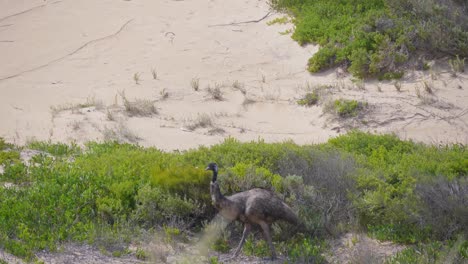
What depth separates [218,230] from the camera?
816cm

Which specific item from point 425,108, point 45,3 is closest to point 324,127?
point 425,108

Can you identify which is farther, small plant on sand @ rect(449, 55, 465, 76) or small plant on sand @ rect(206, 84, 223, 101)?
small plant on sand @ rect(206, 84, 223, 101)

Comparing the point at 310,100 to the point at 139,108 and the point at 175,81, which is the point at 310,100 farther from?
the point at 139,108

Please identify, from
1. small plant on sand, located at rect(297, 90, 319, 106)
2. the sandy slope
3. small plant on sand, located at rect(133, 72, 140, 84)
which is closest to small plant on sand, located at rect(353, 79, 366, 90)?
the sandy slope

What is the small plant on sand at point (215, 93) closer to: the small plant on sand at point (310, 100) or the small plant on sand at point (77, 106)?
the small plant on sand at point (310, 100)

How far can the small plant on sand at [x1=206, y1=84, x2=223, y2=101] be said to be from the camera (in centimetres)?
1403

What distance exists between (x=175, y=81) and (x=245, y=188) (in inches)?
255

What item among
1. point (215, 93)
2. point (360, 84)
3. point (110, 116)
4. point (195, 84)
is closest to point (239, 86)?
point (215, 93)

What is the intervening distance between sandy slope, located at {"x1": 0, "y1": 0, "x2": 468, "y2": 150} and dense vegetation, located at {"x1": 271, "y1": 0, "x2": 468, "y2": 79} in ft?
1.23

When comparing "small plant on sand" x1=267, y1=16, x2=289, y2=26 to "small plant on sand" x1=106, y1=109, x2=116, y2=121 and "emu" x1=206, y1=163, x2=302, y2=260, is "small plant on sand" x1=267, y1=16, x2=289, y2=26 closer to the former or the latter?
"small plant on sand" x1=106, y1=109, x2=116, y2=121

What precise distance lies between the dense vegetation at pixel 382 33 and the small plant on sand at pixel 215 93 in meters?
1.99

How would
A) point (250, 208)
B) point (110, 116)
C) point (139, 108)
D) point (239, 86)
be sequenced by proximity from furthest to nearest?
point (239, 86) → point (139, 108) → point (110, 116) → point (250, 208)

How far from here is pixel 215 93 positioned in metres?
14.1

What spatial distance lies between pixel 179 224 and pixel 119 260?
106cm
